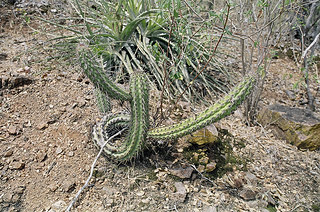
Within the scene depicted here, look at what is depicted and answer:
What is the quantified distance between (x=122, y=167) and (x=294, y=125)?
1.85 metres

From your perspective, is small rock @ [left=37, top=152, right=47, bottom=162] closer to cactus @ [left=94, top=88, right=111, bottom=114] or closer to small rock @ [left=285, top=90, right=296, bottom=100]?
cactus @ [left=94, top=88, right=111, bottom=114]

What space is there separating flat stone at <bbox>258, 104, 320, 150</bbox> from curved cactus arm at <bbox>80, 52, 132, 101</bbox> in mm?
1727

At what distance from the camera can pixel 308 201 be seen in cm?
195

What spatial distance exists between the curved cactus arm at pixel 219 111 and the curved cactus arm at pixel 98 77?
0.46 m

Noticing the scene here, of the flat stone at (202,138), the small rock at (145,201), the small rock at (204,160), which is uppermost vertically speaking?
the flat stone at (202,138)

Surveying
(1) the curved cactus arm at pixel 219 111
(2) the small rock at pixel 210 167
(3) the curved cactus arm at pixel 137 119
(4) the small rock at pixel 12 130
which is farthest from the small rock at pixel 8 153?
(2) the small rock at pixel 210 167

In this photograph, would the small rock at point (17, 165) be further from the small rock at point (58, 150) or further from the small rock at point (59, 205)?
the small rock at point (59, 205)

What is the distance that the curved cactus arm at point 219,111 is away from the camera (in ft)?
5.61

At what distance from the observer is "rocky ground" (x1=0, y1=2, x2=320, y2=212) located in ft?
5.80

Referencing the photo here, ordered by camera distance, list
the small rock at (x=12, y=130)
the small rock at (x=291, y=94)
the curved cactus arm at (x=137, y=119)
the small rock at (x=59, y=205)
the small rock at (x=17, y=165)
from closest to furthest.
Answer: the small rock at (x=59, y=205), the curved cactus arm at (x=137, y=119), the small rock at (x=17, y=165), the small rock at (x=12, y=130), the small rock at (x=291, y=94)

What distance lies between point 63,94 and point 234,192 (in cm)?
198

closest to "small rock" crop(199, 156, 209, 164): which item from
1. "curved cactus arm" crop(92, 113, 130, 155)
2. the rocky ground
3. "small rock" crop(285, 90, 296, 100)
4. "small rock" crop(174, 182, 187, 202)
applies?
the rocky ground

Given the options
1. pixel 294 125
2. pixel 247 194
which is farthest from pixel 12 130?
pixel 294 125

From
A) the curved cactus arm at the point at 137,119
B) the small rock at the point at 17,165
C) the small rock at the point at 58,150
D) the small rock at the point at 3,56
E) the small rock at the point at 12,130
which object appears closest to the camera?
the curved cactus arm at the point at 137,119
